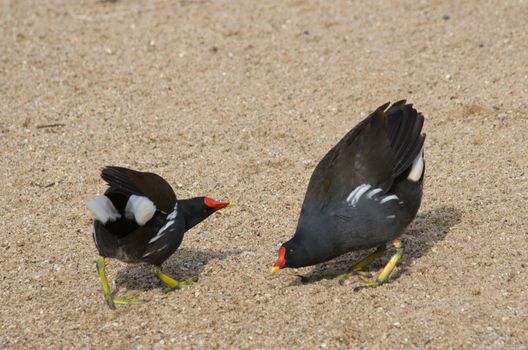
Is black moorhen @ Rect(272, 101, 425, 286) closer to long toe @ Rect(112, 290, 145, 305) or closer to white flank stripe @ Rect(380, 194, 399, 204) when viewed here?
white flank stripe @ Rect(380, 194, 399, 204)

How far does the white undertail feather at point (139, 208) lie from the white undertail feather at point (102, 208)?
8 cm

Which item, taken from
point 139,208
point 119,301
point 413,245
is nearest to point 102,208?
point 139,208

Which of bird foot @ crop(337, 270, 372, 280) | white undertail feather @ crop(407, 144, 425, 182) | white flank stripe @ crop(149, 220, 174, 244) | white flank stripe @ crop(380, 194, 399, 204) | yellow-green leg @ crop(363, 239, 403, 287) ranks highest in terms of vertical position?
white undertail feather @ crop(407, 144, 425, 182)

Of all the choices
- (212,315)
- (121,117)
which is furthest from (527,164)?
(121,117)

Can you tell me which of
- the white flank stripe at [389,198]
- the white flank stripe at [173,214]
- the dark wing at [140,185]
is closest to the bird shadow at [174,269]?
the white flank stripe at [173,214]

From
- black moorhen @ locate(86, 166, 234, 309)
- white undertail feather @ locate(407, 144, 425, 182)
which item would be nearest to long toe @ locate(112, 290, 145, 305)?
black moorhen @ locate(86, 166, 234, 309)

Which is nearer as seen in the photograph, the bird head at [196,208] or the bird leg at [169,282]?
the bird leg at [169,282]

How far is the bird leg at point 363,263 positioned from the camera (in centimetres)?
498

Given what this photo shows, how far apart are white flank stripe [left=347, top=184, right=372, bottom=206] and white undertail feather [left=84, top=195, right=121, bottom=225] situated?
136cm

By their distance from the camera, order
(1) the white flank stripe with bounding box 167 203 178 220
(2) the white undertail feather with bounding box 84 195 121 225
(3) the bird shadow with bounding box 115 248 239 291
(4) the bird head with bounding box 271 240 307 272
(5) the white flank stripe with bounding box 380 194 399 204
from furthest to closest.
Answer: (3) the bird shadow with bounding box 115 248 239 291 → (1) the white flank stripe with bounding box 167 203 178 220 → (5) the white flank stripe with bounding box 380 194 399 204 → (4) the bird head with bounding box 271 240 307 272 → (2) the white undertail feather with bounding box 84 195 121 225

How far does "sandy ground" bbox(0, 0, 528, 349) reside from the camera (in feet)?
14.8

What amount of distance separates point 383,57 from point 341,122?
139 cm

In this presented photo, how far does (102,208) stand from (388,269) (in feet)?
5.73

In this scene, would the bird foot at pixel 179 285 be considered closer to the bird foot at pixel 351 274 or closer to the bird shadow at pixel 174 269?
the bird shadow at pixel 174 269
